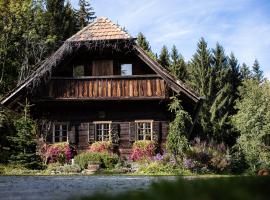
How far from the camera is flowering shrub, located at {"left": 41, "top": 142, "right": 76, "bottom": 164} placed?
23.0 metres

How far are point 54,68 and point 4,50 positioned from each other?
13.9 metres

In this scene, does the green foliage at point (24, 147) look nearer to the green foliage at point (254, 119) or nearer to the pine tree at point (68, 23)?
the green foliage at point (254, 119)

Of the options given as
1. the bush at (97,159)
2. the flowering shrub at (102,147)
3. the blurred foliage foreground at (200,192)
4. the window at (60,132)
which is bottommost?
the bush at (97,159)

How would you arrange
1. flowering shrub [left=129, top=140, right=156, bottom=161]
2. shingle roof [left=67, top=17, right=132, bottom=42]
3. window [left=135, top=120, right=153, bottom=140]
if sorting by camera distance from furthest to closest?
window [left=135, top=120, right=153, bottom=140], shingle roof [left=67, top=17, right=132, bottom=42], flowering shrub [left=129, top=140, right=156, bottom=161]

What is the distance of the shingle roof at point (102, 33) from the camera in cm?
2336

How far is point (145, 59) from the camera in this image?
2302cm

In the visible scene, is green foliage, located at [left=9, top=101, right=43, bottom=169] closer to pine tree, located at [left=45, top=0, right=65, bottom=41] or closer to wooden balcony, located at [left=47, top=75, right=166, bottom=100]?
wooden balcony, located at [left=47, top=75, right=166, bottom=100]

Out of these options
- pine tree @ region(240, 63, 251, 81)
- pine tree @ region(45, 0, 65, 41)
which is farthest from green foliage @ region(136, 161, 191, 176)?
pine tree @ region(240, 63, 251, 81)

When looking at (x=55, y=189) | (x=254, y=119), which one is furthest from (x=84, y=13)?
(x=55, y=189)

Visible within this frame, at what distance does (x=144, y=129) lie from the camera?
24203 millimetres

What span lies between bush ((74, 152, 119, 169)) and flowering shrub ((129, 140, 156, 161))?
3.72 ft

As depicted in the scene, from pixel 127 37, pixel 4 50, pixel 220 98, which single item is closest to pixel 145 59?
pixel 127 37

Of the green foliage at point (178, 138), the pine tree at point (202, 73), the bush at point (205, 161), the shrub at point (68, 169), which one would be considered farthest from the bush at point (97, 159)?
the pine tree at point (202, 73)

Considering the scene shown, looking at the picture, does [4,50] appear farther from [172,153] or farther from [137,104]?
[172,153]
